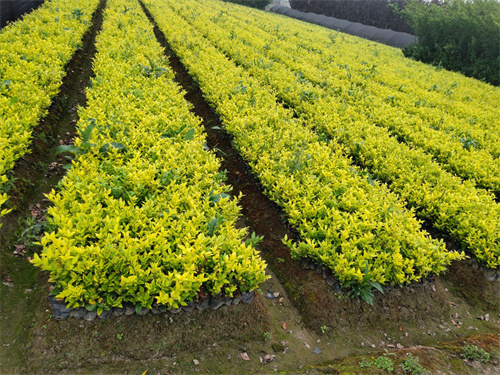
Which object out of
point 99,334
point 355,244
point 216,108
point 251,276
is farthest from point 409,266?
point 216,108

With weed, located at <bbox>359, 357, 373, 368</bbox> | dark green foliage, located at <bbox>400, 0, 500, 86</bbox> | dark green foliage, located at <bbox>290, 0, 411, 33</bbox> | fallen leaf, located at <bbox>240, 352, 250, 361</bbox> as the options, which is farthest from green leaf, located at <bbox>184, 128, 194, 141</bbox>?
dark green foliage, located at <bbox>290, 0, 411, 33</bbox>

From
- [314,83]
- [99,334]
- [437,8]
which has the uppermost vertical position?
[437,8]

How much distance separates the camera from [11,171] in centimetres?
477

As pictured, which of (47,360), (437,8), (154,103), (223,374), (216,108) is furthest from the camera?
(437,8)

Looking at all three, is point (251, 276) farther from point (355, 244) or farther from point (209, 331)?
point (355, 244)

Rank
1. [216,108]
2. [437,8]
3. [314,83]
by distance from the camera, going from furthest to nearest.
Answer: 1. [437,8]
2. [314,83]
3. [216,108]

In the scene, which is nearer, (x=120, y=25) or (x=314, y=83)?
(x=314, y=83)

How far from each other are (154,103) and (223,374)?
5.40 meters

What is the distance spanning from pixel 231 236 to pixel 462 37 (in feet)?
64.2

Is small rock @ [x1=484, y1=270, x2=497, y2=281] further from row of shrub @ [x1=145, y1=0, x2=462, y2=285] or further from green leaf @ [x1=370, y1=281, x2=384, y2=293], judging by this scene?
green leaf @ [x1=370, y1=281, x2=384, y2=293]

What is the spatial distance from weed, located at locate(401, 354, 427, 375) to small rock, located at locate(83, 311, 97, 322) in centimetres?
337

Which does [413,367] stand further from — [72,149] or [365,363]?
[72,149]

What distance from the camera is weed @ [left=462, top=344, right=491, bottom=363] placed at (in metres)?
3.62

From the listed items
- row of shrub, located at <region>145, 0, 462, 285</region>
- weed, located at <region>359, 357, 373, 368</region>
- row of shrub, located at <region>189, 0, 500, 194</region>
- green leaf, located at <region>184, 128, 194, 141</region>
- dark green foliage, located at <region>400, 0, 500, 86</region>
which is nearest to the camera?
weed, located at <region>359, 357, 373, 368</region>
